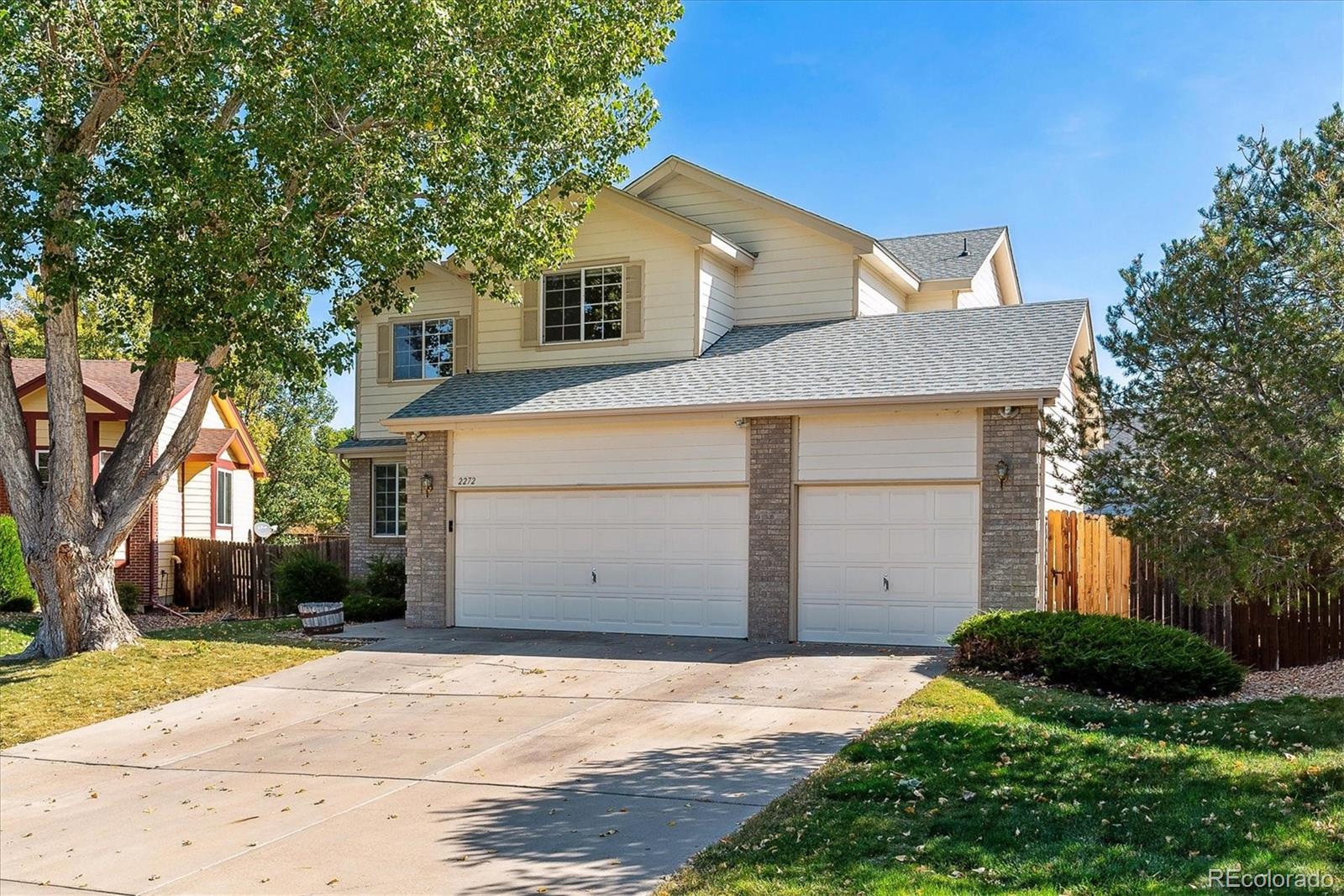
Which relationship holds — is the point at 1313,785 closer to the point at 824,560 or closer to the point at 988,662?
the point at 988,662

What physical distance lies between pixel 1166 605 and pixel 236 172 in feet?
43.8

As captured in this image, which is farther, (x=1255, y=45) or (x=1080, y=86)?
(x=1080, y=86)

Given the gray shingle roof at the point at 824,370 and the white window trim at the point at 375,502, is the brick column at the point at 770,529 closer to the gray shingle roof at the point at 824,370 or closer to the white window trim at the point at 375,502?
the gray shingle roof at the point at 824,370

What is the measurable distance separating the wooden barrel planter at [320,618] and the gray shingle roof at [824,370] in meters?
3.22

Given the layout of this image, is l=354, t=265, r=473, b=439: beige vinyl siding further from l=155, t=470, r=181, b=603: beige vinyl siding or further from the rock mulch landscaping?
the rock mulch landscaping

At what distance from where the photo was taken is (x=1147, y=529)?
9.60 metres

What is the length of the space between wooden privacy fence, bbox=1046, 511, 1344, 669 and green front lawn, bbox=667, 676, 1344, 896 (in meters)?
4.77

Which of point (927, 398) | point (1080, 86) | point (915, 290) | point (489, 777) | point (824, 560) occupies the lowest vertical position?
point (489, 777)

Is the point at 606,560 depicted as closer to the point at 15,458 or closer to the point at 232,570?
the point at 15,458

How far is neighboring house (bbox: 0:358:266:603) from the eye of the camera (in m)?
23.6

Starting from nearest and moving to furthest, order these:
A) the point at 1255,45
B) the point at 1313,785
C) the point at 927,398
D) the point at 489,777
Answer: the point at 1313,785 → the point at 489,777 → the point at 1255,45 → the point at 927,398

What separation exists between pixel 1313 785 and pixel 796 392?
29.4ft

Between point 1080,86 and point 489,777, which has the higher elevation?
point 1080,86

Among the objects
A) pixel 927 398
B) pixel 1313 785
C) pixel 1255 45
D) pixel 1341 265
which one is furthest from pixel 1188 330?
pixel 927 398
